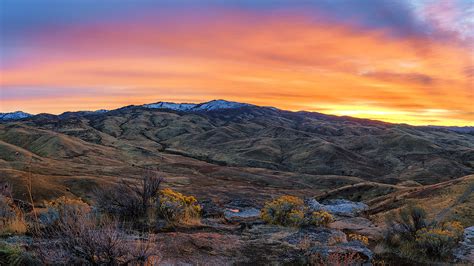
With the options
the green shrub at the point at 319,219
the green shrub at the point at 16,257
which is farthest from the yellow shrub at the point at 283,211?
the green shrub at the point at 16,257

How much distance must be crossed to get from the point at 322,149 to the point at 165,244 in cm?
13202

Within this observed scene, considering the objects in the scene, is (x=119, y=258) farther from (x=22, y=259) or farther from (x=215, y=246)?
(x=215, y=246)

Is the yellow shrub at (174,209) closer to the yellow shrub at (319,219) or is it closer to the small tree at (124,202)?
the small tree at (124,202)

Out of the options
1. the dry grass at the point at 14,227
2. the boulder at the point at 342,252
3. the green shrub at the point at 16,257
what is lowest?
the boulder at the point at 342,252

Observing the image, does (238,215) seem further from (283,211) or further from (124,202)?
(124,202)

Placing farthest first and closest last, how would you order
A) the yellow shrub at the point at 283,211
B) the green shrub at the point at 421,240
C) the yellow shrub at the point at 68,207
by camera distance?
the yellow shrub at the point at 283,211, the green shrub at the point at 421,240, the yellow shrub at the point at 68,207

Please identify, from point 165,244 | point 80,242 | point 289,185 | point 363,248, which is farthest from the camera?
point 289,185

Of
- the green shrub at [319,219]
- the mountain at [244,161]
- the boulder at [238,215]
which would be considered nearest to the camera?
the green shrub at [319,219]

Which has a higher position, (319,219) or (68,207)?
(68,207)

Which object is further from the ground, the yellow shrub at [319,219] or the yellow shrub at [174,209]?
the yellow shrub at [174,209]

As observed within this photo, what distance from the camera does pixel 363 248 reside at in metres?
11.3

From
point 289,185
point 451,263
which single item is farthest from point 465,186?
point 289,185

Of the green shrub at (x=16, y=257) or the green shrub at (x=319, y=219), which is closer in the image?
the green shrub at (x=16, y=257)

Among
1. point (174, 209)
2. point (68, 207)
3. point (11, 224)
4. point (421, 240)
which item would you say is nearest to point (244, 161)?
point (174, 209)
